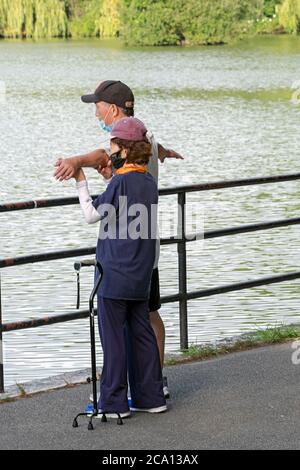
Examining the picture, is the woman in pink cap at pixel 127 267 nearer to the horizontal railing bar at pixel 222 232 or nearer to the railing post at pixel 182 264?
the horizontal railing bar at pixel 222 232

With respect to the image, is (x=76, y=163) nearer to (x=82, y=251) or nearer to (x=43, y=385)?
(x=82, y=251)

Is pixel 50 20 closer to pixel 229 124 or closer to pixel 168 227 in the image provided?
pixel 229 124

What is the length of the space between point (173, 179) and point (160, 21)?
78.2m

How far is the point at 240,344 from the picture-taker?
8375 millimetres

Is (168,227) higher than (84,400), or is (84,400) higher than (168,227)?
(84,400)

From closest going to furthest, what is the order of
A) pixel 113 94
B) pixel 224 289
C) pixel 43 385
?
pixel 113 94
pixel 43 385
pixel 224 289

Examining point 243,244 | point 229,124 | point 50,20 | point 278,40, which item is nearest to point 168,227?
point 243,244

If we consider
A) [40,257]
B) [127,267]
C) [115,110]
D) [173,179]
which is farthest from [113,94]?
[173,179]

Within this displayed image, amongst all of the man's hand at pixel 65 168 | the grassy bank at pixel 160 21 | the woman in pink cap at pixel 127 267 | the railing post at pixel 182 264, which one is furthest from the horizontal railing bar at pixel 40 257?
the grassy bank at pixel 160 21

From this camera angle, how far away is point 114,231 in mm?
6590

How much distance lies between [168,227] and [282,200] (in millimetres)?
3631

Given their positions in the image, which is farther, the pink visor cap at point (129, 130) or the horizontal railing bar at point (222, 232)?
the horizontal railing bar at point (222, 232)

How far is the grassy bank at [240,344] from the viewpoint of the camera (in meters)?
8.10

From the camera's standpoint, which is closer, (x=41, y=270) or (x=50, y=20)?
(x=41, y=270)
